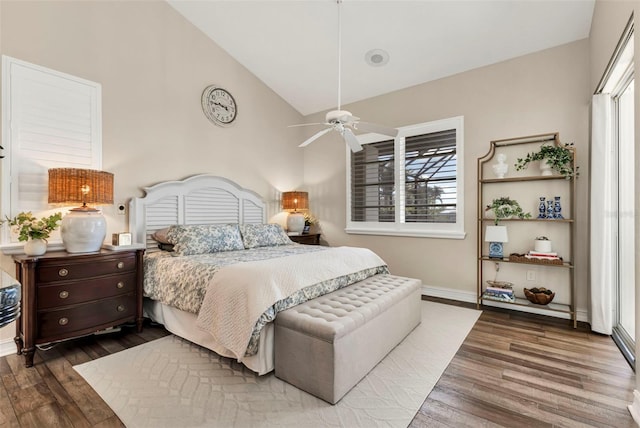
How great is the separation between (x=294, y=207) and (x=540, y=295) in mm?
3547

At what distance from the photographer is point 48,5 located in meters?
2.91

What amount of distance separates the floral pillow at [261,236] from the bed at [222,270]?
0.04ft

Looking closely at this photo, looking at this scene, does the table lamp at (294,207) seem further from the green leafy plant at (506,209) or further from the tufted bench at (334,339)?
the green leafy plant at (506,209)

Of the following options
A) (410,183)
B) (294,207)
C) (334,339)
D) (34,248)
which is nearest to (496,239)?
(410,183)

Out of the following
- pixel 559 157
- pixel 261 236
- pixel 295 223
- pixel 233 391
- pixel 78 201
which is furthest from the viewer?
pixel 295 223

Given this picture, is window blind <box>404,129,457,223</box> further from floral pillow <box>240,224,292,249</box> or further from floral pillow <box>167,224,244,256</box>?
floral pillow <box>167,224,244,256</box>

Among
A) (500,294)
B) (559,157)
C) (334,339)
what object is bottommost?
(500,294)

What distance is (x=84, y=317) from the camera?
2.68 meters

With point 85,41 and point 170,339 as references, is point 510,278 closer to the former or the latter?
point 170,339

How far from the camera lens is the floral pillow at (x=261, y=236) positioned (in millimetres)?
4035

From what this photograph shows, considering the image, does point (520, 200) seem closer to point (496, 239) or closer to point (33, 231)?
point (496, 239)

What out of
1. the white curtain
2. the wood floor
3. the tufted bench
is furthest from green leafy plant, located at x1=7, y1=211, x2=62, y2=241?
the white curtain

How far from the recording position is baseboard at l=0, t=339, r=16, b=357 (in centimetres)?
260

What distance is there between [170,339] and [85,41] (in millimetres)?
3117
